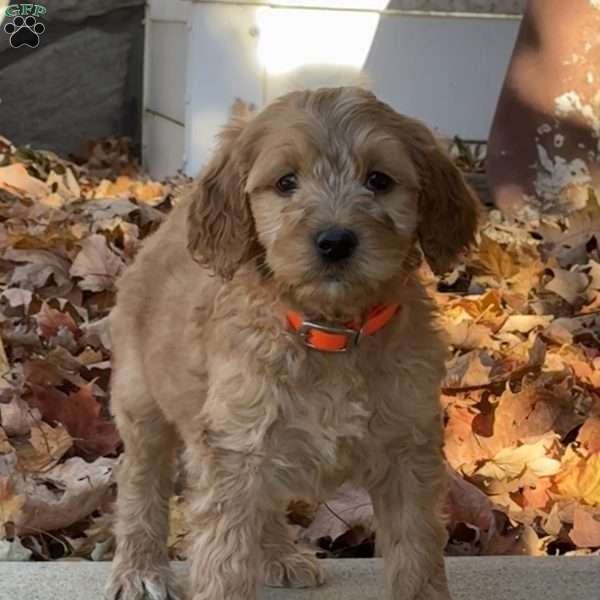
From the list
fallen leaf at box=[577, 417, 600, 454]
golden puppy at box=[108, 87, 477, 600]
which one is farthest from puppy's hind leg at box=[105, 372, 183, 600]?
fallen leaf at box=[577, 417, 600, 454]

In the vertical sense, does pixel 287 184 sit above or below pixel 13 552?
above

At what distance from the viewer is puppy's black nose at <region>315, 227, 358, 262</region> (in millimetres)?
3139

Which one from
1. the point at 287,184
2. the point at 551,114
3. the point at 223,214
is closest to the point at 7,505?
the point at 223,214

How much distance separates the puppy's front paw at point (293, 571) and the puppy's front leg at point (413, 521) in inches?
16.1

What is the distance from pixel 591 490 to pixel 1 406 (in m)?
2.12

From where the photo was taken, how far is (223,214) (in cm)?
353

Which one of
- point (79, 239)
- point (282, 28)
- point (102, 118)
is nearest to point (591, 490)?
point (79, 239)

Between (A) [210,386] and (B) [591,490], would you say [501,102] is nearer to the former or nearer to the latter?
(B) [591,490]

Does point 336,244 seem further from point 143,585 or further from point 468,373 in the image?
point 468,373

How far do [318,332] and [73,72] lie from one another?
22.4ft

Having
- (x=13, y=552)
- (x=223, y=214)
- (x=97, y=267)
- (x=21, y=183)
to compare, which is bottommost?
(x=21, y=183)

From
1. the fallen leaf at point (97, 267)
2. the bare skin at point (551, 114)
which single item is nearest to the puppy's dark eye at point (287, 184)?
the fallen leaf at point (97, 267)

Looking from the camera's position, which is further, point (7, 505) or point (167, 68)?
point (167, 68)

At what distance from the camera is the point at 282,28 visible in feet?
26.7
